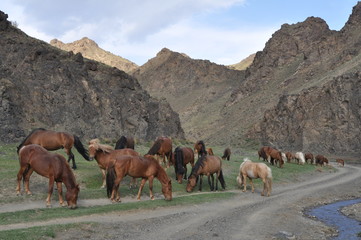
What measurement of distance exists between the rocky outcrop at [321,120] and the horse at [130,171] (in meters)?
55.9

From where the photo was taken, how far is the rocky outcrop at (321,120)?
6838 cm

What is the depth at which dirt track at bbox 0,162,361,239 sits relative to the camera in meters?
12.0

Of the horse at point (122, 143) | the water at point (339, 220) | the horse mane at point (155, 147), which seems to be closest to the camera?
the water at point (339, 220)

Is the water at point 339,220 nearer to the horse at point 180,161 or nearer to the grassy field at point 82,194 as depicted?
the grassy field at point 82,194

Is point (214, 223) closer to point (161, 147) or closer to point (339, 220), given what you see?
point (339, 220)

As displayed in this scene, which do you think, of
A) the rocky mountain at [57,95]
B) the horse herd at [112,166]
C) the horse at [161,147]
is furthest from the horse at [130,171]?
the rocky mountain at [57,95]

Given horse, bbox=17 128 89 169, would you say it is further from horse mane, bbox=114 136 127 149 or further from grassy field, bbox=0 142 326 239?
horse mane, bbox=114 136 127 149

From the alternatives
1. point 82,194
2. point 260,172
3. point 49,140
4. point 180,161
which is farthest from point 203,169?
point 49,140

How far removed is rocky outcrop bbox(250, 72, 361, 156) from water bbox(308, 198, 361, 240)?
47.9m

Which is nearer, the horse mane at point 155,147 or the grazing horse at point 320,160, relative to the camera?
the horse mane at point 155,147

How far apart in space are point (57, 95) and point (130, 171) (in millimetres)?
32006

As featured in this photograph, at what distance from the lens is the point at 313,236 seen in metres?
13.3

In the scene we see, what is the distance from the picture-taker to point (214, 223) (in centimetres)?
1396

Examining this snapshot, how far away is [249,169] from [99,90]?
1424 inches
